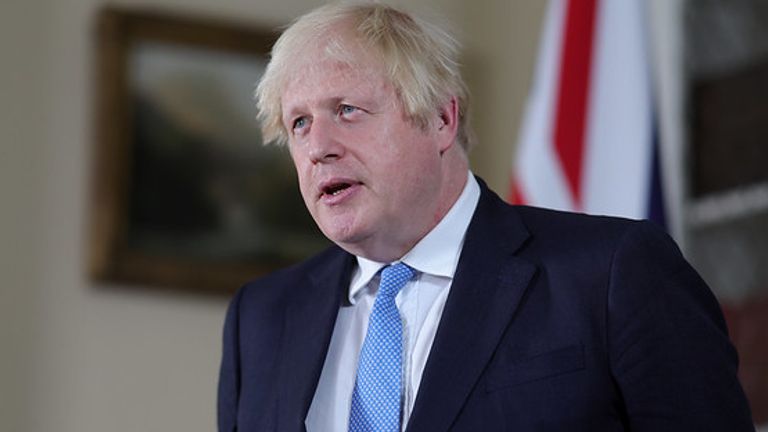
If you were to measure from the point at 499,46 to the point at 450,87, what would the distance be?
491 centimetres

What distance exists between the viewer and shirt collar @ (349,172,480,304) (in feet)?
8.98

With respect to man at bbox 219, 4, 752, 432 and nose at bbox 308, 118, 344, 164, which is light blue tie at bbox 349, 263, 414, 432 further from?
nose at bbox 308, 118, 344, 164

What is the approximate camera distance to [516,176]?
530cm

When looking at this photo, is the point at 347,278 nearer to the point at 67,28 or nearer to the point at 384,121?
the point at 384,121

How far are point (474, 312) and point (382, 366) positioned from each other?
17 cm

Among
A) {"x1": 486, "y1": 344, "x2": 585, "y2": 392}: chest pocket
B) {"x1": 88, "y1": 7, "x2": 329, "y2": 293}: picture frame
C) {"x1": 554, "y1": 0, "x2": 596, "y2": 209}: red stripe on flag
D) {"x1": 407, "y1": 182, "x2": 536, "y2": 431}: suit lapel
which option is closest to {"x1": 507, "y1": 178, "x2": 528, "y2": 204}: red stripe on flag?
{"x1": 554, "y1": 0, "x2": 596, "y2": 209}: red stripe on flag

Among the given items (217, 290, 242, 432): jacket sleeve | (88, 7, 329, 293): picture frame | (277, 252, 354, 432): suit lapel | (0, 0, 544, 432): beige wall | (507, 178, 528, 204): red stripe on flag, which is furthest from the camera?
(88, 7, 329, 293): picture frame

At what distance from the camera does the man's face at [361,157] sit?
8.70 ft

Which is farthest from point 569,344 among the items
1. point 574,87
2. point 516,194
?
point 574,87

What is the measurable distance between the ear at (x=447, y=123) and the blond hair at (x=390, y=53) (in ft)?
0.04

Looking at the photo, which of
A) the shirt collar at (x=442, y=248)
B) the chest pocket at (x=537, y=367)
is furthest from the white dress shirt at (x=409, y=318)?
the chest pocket at (x=537, y=367)

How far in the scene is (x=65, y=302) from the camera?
6730 millimetres

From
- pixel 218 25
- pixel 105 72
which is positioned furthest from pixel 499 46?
pixel 105 72

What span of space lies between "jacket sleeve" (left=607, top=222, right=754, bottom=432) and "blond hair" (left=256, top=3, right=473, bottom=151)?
1.36ft
